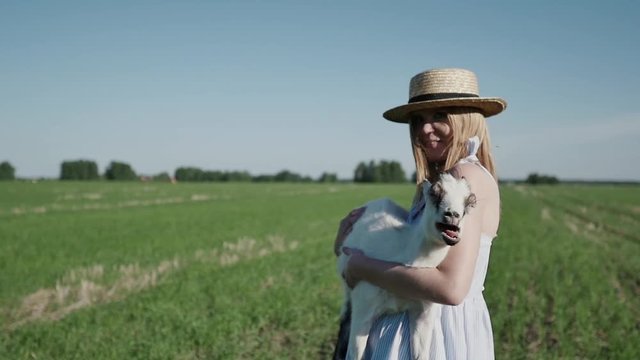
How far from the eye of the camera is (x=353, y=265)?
240 centimetres

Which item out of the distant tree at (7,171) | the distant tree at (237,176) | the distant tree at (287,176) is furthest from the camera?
the distant tree at (287,176)

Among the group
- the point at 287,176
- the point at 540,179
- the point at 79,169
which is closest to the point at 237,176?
A: the point at 287,176

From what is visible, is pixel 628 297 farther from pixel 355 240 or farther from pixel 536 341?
pixel 355 240

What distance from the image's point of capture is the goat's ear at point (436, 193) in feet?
6.75

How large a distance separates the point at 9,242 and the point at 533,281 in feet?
49.9

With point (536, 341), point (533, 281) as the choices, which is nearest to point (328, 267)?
point (533, 281)

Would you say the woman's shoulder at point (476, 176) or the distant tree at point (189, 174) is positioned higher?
the distant tree at point (189, 174)

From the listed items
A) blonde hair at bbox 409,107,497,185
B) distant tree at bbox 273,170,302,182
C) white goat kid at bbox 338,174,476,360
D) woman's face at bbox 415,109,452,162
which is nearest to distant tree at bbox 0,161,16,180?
distant tree at bbox 273,170,302,182

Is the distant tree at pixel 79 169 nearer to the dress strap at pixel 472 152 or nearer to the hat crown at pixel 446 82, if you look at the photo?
the hat crown at pixel 446 82

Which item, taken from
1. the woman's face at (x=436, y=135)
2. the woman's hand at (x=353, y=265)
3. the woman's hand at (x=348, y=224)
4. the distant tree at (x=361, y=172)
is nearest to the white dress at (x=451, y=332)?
the woman's face at (x=436, y=135)

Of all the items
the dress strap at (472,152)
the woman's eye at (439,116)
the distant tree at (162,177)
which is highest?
the distant tree at (162,177)

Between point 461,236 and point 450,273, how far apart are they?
15 centimetres

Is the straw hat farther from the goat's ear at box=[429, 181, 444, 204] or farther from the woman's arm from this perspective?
the goat's ear at box=[429, 181, 444, 204]

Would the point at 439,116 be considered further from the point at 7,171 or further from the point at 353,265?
the point at 7,171
